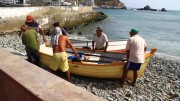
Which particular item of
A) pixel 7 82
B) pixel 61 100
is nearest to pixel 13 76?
pixel 7 82

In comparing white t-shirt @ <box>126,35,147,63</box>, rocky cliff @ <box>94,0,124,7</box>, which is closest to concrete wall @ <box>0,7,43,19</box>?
white t-shirt @ <box>126,35,147,63</box>

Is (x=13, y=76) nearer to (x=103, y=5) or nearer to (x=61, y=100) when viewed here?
(x=61, y=100)

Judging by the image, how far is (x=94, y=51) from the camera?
996 centimetres

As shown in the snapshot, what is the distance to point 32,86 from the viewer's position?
8.28 feet

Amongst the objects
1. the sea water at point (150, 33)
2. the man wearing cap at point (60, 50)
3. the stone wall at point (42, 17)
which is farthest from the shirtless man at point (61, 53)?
the stone wall at point (42, 17)

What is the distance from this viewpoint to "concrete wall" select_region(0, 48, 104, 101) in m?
2.32

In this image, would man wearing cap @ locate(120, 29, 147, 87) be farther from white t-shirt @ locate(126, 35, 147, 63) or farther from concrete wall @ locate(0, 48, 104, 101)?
concrete wall @ locate(0, 48, 104, 101)

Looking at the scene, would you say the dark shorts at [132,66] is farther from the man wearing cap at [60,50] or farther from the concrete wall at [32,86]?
the concrete wall at [32,86]

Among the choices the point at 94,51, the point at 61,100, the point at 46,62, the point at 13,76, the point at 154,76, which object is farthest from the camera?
the point at 154,76

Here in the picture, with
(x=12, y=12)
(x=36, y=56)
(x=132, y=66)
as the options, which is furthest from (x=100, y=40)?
(x=12, y=12)

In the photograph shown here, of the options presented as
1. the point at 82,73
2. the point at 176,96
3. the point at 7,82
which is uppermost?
the point at 7,82

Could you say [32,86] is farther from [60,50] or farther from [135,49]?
[135,49]

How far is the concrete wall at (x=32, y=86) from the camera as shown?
2317 mm

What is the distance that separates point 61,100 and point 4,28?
20.4 m
